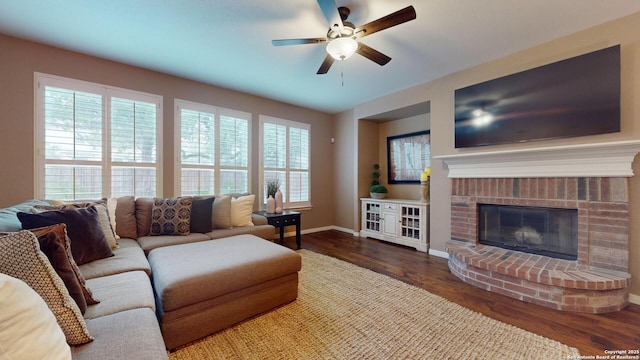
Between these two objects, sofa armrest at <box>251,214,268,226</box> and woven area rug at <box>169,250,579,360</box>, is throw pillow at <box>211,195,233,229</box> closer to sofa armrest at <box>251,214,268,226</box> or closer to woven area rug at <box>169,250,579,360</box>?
sofa armrest at <box>251,214,268,226</box>

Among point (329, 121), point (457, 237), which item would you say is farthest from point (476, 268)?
point (329, 121)

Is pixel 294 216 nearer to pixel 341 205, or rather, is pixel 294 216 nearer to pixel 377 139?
pixel 341 205

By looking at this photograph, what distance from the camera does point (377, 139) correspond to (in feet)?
16.6

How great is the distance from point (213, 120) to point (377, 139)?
311cm

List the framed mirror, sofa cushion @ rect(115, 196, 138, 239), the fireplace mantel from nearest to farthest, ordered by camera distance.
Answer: the fireplace mantel, sofa cushion @ rect(115, 196, 138, 239), the framed mirror

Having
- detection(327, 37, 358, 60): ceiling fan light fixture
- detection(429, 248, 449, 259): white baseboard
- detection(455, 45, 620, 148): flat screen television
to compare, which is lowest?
detection(429, 248, 449, 259): white baseboard

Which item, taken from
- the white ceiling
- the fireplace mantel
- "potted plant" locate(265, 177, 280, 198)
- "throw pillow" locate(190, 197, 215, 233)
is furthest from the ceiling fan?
"potted plant" locate(265, 177, 280, 198)

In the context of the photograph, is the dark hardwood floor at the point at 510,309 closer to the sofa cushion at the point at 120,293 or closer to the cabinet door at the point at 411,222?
the cabinet door at the point at 411,222

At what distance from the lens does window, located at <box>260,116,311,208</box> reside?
4.41 m

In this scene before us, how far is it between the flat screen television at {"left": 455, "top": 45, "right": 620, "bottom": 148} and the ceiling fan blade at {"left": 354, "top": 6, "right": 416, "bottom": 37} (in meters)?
1.76

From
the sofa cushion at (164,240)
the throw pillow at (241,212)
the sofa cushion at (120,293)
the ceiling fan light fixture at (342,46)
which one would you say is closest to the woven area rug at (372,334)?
the sofa cushion at (120,293)

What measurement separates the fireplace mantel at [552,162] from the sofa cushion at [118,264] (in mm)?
3430

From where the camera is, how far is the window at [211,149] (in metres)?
3.55

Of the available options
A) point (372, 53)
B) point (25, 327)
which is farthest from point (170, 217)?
point (372, 53)
